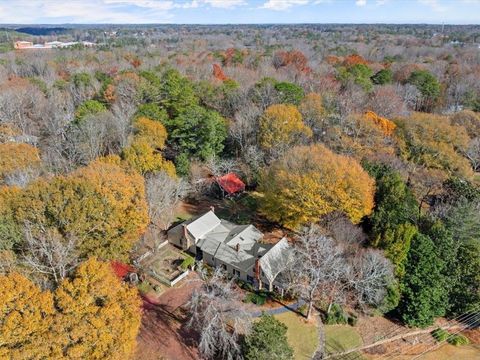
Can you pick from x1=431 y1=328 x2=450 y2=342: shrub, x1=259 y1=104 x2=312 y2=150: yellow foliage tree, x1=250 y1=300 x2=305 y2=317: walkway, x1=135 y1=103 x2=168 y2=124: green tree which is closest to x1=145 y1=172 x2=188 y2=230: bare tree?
x1=259 y1=104 x2=312 y2=150: yellow foliage tree

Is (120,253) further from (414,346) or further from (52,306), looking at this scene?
(414,346)

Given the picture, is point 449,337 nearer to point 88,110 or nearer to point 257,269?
point 257,269

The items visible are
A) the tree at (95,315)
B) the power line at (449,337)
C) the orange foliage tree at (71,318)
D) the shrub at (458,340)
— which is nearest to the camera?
the orange foliage tree at (71,318)

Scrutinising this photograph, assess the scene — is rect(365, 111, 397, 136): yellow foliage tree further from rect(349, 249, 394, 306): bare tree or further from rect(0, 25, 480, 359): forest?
rect(349, 249, 394, 306): bare tree

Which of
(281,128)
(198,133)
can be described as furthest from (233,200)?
(281,128)

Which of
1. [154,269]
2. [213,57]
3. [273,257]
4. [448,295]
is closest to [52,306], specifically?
[154,269]

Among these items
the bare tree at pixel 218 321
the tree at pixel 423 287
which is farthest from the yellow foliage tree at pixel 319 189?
the bare tree at pixel 218 321

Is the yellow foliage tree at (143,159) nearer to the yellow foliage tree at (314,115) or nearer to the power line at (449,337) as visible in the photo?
the yellow foliage tree at (314,115)
